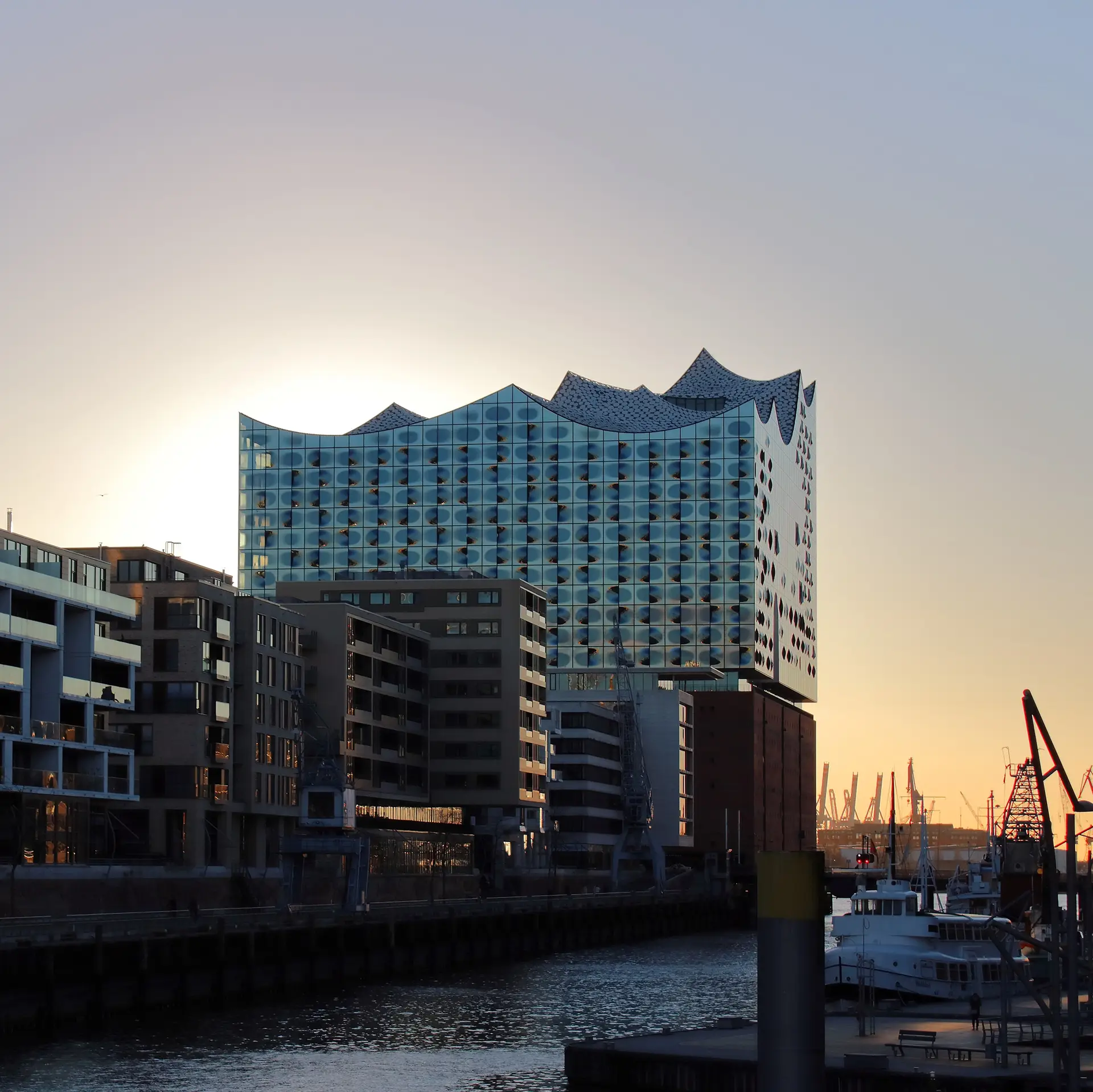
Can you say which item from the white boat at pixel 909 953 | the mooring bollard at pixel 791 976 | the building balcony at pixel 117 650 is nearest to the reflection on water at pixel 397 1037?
the white boat at pixel 909 953

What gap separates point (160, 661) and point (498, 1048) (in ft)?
219

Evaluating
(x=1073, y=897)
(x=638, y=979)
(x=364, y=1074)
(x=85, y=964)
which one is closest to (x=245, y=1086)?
(x=364, y=1074)

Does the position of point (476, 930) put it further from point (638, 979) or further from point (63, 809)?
point (63, 809)

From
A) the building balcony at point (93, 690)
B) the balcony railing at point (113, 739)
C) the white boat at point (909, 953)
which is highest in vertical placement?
the building balcony at point (93, 690)

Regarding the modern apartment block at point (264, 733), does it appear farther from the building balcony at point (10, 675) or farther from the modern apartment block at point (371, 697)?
the building balcony at point (10, 675)

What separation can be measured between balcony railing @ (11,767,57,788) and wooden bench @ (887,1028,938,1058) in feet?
204

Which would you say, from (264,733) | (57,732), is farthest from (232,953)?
(264,733)

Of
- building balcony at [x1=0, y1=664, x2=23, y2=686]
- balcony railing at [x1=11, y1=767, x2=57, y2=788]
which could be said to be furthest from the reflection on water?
building balcony at [x1=0, y1=664, x2=23, y2=686]

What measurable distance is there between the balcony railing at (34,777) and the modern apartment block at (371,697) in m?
33.9

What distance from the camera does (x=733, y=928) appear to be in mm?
196875

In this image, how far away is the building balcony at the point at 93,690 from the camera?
109m

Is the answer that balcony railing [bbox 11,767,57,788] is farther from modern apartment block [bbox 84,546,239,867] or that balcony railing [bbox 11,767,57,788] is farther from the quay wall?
modern apartment block [bbox 84,546,239,867]

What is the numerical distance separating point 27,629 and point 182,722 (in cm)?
2223

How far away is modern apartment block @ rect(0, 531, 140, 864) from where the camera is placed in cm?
10162
